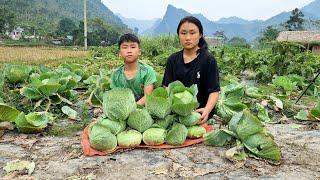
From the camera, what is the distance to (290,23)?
5497cm

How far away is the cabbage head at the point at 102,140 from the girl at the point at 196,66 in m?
0.83

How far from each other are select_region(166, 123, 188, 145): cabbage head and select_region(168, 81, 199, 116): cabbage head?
125 mm

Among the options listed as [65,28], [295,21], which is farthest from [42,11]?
[295,21]

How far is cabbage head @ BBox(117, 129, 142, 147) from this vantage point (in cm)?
314

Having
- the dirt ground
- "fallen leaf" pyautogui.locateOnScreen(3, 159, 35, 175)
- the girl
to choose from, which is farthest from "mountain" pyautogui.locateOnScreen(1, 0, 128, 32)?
"fallen leaf" pyautogui.locateOnScreen(3, 159, 35, 175)

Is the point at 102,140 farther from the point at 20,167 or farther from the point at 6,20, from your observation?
the point at 6,20

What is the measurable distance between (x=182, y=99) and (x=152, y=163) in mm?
635

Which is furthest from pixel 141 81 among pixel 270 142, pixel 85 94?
pixel 85 94

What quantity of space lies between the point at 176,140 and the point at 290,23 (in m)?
55.2

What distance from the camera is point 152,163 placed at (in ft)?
9.55

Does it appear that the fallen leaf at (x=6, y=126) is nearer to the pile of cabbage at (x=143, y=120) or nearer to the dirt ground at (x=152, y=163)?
the dirt ground at (x=152, y=163)

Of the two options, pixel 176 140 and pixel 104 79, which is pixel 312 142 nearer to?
pixel 176 140

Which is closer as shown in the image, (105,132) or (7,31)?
(105,132)

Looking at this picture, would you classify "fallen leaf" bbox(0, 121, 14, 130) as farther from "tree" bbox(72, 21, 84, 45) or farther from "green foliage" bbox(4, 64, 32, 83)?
"tree" bbox(72, 21, 84, 45)
